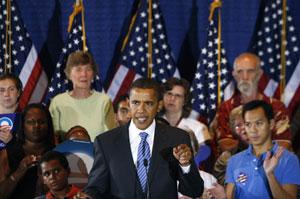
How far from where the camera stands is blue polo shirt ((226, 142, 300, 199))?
5.16 meters

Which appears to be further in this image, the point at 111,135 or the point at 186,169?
the point at 111,135

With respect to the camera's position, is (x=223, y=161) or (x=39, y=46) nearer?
(x=223, y=161)

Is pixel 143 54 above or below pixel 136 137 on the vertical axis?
above

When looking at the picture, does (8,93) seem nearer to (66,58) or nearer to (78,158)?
(78,158)

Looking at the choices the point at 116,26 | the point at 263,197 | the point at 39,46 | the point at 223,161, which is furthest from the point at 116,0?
the point at 263,197

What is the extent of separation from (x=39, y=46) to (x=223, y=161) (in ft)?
11.0

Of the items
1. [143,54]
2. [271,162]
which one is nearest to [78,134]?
[271,162]

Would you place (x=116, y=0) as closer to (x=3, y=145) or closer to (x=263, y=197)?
(x=3, y=145)

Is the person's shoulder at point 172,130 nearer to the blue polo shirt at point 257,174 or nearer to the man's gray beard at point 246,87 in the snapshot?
the blue polo shirt at point 257,174

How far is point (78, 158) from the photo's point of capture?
6.06m

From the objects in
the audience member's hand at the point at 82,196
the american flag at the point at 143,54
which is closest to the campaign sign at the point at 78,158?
the audience member's hand at the point at 82,196

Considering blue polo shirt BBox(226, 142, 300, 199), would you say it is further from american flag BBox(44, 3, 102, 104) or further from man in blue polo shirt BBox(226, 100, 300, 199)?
american flag BBox(44, 3, 102, 104)

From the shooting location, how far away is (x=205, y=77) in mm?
8383

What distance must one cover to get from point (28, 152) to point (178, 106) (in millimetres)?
1694
